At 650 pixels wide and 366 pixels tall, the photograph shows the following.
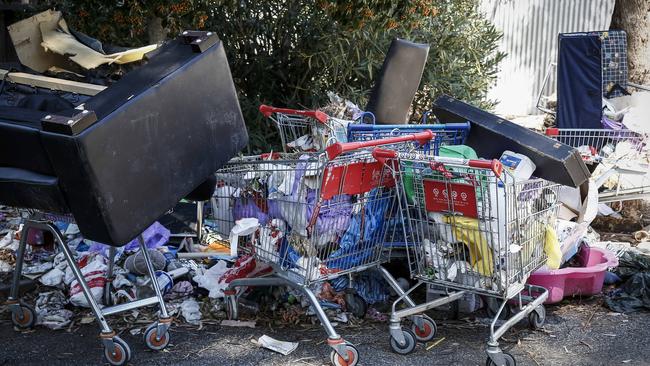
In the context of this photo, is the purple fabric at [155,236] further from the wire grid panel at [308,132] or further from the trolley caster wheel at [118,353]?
the trolley caster wheel at [118,353]

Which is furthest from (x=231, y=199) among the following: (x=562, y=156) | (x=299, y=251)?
(x=562, y=156)

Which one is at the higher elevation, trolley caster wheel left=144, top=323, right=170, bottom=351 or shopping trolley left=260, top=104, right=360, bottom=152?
shopping trolley left=260, top=104, right=360, bottom=152

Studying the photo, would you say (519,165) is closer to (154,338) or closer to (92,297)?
(154,338)

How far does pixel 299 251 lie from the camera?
3.94m

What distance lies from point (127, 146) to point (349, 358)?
149 cm

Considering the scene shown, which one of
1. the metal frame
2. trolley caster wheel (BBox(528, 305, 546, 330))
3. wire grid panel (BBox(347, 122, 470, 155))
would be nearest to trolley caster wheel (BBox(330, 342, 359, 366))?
the metal frame

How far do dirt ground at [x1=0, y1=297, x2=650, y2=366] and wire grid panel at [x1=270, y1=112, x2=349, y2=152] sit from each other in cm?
116

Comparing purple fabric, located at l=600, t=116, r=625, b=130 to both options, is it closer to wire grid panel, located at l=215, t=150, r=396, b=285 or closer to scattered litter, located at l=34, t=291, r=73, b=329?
wire grid panel, located at l=215, t=150, r=396, b=285

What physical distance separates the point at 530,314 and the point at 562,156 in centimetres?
100

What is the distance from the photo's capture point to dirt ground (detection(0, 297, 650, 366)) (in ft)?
12.9

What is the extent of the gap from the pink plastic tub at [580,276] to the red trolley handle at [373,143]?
108 cm

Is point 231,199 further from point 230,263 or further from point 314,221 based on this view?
point 230,263

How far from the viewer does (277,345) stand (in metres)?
4.09

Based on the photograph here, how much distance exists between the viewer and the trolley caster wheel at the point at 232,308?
4.45 meters
